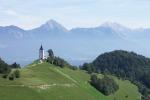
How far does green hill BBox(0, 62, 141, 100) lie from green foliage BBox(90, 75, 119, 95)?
67.9 inches

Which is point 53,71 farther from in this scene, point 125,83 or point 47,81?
point 125,83

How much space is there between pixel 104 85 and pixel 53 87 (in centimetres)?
3106

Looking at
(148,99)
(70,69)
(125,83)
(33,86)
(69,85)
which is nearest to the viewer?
(33,86)

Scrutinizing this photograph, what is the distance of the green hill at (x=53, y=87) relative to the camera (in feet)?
386

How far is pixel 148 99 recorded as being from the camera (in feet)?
542

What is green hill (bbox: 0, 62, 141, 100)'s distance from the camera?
386 feet

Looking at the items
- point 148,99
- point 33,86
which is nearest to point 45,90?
point 33,86

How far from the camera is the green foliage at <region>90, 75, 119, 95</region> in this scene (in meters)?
158

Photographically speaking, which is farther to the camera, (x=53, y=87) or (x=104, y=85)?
(x=104, y=85)

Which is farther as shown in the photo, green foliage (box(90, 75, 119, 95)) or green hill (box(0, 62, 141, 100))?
green foliage (box(90, 75, 119, 95))

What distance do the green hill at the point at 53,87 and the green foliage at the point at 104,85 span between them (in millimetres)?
1726

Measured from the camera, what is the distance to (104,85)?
159500 millimetres

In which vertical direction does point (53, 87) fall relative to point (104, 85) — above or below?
above

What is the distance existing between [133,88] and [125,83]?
253 inches
